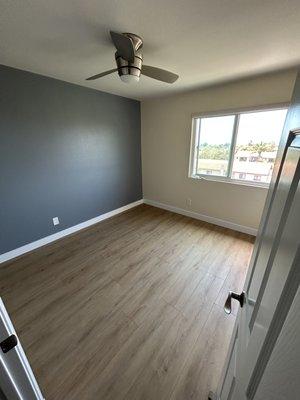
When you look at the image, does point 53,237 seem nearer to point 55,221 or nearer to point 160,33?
point 55,221

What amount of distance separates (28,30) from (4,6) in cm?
26

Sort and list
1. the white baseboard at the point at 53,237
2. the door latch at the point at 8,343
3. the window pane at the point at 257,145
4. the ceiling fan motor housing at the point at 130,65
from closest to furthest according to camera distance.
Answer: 1. the door latch at the point at 8,343
2. the ceiling fan motor housing at the point at 130,65
3. the white baseboard at the point at 53,237
4. the window pane at the point at 257,145

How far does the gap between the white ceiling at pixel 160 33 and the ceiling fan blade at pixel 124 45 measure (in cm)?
12

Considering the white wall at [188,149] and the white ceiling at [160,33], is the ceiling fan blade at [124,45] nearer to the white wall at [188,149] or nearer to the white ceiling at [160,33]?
the white ceiling at [160,33]

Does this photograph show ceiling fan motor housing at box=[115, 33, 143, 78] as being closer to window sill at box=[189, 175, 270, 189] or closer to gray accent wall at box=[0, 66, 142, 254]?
gray accent wall at box=[0, 66, 142, 254]

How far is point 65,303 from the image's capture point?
170 cm

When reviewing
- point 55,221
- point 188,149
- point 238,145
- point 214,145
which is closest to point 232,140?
point 238,145

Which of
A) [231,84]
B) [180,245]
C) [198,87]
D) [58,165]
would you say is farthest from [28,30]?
[180,245]

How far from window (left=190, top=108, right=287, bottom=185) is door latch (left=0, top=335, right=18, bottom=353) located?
308 cm

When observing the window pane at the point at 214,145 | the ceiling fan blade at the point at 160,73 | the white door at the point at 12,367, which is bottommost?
the white door at the point at 12,367

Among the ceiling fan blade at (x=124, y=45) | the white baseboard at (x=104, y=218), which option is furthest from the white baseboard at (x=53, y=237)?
the ceiling fan blade at (x=124, y=45)

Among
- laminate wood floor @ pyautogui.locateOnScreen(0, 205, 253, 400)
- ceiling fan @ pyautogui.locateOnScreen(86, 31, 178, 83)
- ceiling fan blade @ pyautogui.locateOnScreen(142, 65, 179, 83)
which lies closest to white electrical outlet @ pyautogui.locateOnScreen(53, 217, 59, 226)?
laminate wood floor @ pyautogui.locateOnScreen(0, 205, 253, 400)

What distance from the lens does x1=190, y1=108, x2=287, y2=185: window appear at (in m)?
2.47

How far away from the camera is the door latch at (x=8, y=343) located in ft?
1.92
